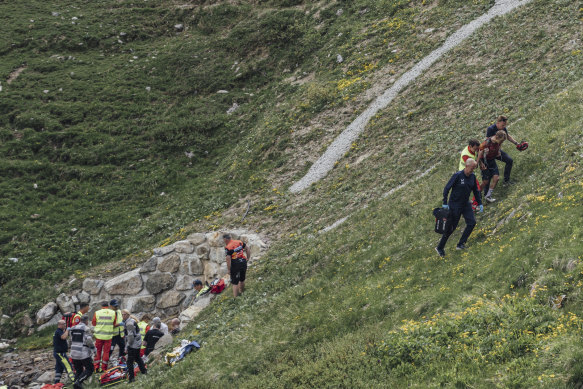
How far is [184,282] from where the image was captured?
24234 millimetres

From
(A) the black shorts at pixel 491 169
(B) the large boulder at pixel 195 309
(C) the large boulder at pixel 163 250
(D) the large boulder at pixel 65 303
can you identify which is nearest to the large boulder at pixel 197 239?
(C) the large boulder at pixel 163 250

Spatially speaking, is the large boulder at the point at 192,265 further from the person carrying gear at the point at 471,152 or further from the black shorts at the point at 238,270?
the person carrying gear at the point at 471,152

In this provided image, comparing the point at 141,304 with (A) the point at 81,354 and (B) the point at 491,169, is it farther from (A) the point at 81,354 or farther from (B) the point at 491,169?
(B) the point at 491,169

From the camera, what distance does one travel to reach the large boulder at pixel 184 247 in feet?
81.8

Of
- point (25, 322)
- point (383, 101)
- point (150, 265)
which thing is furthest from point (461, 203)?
point (25, 322)

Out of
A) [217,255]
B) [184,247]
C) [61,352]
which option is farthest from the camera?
[184,247]

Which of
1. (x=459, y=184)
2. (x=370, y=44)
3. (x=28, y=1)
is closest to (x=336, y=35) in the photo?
(x=370, y=44)

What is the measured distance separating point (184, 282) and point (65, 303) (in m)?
6.75

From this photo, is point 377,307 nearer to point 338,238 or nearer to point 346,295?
point 346,295

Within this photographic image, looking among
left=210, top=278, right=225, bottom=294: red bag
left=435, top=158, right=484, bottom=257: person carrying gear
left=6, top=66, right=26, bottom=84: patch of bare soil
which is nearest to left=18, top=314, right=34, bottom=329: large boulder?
left=210, top=278, right=225, bottom=294: red bag

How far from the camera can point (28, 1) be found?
5791 centimetres

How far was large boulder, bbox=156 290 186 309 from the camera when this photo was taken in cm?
2373

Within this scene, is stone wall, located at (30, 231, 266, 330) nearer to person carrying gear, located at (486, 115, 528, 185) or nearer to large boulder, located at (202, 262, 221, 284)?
large boulder, located at (202, 262, 221, 284)

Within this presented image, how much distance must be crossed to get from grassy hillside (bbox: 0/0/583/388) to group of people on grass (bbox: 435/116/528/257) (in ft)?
1.75
